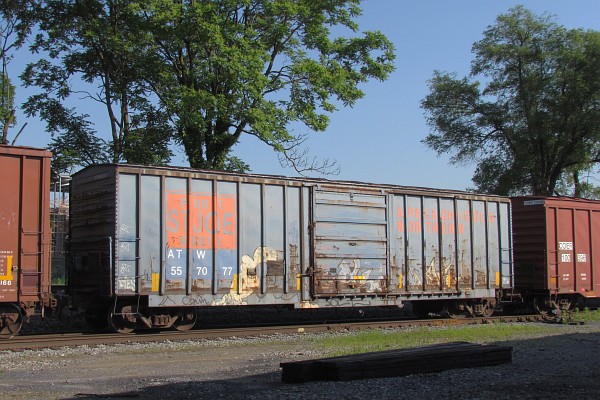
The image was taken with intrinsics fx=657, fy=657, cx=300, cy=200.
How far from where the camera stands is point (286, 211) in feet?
51.5

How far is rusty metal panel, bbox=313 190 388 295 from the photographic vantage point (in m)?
16.1

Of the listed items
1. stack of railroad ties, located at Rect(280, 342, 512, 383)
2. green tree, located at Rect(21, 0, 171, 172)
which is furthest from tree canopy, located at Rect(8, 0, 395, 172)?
stack of railroad ties, located at Rect(280, 342, 512, 383)

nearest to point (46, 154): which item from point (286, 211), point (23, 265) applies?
point (23, 265)

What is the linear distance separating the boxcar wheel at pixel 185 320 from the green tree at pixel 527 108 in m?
26.5

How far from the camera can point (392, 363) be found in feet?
29.3

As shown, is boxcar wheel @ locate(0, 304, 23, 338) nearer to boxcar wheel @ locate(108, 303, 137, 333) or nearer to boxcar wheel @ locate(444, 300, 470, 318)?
boxcar wheel @ locate(108, 303, 137, 333)

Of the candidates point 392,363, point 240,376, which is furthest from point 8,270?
point 392,363

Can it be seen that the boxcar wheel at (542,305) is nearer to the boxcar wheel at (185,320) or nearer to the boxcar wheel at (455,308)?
the boxcar wheel at (455,308)

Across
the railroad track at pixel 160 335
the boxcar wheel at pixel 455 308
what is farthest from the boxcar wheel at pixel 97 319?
the boxcar wheel at pixel 455 308

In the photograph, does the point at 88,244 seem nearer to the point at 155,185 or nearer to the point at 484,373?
the point at 155,185

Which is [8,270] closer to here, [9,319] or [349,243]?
[9,319]

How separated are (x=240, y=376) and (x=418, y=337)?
580cm

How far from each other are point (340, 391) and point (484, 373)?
258cm

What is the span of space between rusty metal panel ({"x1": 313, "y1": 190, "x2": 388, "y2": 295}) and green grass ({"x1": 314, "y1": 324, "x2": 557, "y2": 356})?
1.54 m
